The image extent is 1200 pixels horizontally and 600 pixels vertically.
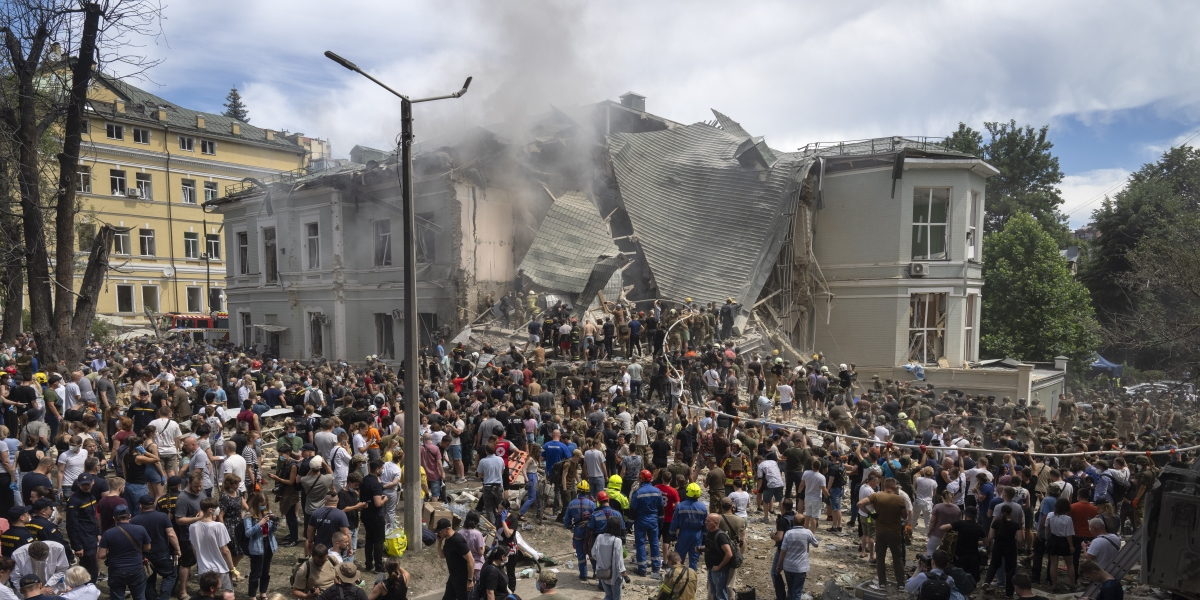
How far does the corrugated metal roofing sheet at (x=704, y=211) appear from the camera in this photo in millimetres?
24562

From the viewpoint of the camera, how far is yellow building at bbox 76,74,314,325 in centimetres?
4200

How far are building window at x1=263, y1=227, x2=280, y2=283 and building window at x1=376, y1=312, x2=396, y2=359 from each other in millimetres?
7072

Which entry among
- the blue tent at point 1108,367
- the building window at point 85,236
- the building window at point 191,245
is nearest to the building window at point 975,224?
the blue tent at point 1108,367

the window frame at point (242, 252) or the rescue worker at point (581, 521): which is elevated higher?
the window frame at point (242, 252)

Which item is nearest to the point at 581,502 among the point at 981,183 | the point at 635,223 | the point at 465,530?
the point at 465,530

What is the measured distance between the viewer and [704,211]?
26.5 meters

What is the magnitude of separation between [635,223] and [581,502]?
1738cm

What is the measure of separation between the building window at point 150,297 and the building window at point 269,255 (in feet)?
56.1

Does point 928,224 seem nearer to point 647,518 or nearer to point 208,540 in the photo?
point 647,518

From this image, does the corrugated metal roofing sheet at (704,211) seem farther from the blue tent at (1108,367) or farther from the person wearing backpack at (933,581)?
the blue tent at (1108,367)

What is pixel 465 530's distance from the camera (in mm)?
7855

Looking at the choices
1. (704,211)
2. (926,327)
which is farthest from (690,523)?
(926,327)

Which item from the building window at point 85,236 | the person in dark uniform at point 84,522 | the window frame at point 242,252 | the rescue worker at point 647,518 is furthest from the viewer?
the building window at point 85,236

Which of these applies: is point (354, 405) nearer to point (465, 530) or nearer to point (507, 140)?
point (465, 530)
